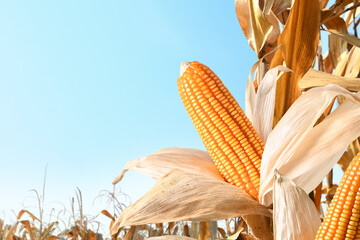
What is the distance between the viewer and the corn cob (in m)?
0.91

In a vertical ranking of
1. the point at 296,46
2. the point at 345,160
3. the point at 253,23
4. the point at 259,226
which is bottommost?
the point at 345,160

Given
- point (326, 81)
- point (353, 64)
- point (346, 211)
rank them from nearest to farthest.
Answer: point (346, 211) < point (326, 81) < point (353, 64)

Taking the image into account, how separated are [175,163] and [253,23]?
1.56ft

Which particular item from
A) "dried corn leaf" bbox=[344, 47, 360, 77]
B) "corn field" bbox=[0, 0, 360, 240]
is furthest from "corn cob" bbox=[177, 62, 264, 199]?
"dried corn leaf" bbox=[344, 47, 360, 77]

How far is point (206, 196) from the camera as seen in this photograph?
84cm

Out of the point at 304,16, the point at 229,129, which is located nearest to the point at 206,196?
the point at 229,129

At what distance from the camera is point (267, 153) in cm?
85

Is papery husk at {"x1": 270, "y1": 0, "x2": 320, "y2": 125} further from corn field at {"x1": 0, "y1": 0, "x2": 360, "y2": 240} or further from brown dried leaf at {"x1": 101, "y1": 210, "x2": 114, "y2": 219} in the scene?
brown dried leaf at {"x1": 101, "y1": 210, "x2": 114, "y2": 219}

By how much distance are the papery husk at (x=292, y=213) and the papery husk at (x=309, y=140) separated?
59 millimetres

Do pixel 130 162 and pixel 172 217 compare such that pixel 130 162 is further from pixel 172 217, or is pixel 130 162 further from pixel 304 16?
pixel 304 16

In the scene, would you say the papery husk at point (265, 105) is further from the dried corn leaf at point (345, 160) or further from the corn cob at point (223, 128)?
the dried corn leaf at point (345, 160)

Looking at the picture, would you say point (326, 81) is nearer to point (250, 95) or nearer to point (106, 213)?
point (250, 95)

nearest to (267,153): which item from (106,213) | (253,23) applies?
(253,23)

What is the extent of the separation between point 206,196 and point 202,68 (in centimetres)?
35
